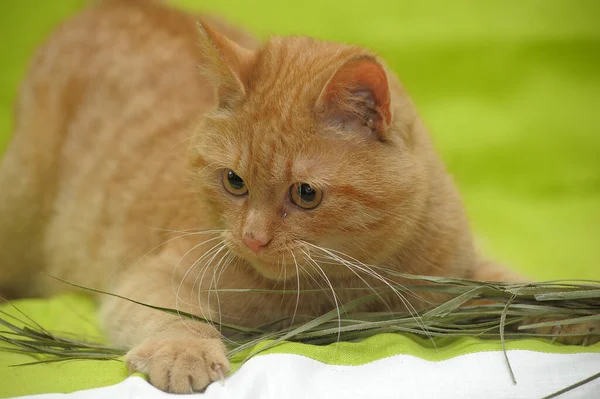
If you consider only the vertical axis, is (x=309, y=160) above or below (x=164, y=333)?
above

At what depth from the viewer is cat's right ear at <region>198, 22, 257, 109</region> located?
184cm

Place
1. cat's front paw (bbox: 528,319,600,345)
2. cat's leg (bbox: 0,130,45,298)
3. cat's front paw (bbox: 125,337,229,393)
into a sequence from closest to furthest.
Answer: cat's front paw (bbox: 125,337,229,393) → cat's front paw (bbox: 528,319,600,345) → cat's leg (bbox: 0,130,45,298)

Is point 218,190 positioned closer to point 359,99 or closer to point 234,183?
point 234,183

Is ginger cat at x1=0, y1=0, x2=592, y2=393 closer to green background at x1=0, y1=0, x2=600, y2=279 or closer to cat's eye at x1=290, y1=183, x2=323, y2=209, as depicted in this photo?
cat's eye at x1=290, y1=183, x2=323, y2=209

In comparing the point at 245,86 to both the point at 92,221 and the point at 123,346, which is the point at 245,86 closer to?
the point at 123,346

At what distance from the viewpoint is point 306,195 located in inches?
67.4

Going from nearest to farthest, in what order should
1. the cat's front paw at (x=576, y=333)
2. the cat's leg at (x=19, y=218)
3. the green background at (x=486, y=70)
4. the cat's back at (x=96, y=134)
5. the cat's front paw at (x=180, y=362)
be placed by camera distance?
1. the cat's front paw at (x=180, y=362)
2. the cat's front paw at (x=576, y=333)
3. the cat's back at (x=96, y=134)
4. the cat's leg at (x=19, y=218)
5. the green background at (x=486, y=70)

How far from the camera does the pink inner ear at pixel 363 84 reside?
5.44 feet

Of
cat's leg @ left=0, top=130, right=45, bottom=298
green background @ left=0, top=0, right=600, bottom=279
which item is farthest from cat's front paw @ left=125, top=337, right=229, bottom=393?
green background @ left=0, top=0, right=600, bottom=279

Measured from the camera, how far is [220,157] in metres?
1.85

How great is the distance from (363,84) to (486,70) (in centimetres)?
226

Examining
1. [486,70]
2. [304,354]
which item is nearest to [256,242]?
[304,354]

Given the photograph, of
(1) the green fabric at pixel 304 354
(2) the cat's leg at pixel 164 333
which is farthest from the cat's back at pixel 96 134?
(1) the green fabric at pixel 304 354

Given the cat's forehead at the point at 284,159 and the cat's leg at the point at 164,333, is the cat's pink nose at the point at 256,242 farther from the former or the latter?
the cat's leg at the point at 164,333
